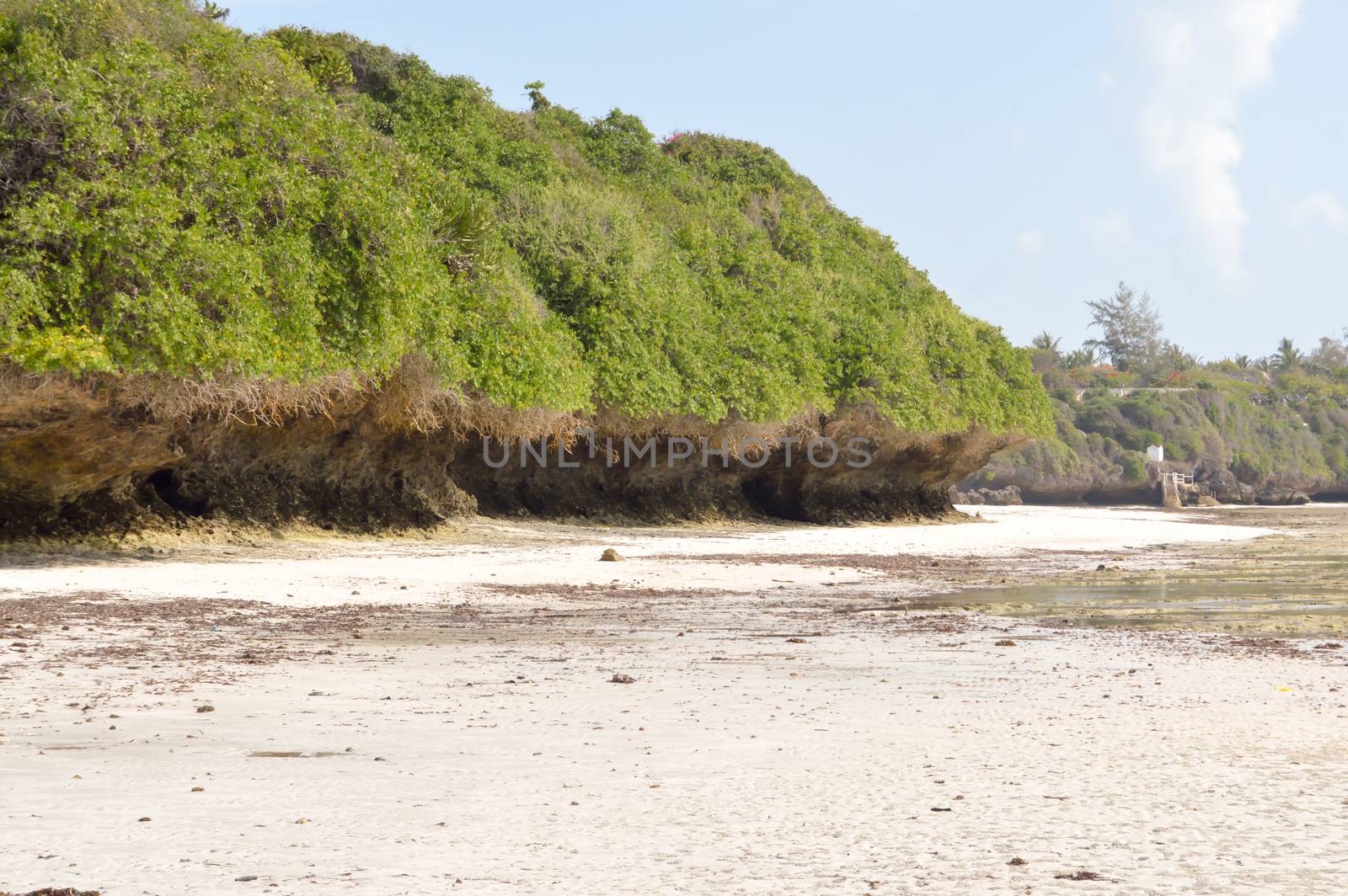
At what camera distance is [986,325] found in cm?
4059

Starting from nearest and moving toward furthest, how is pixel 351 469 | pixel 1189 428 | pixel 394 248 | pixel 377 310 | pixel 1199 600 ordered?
pixel 1199 600 < pixel 377 310 < pixel 394 248 < pixel 351 469 < pixel 1189 428

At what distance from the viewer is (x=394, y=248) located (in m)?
16.8

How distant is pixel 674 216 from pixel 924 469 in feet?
33.1

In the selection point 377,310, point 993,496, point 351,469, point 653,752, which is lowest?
point 653,752

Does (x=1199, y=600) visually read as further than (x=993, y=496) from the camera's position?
No

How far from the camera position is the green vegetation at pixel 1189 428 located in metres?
69.1

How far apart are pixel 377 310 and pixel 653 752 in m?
12.3

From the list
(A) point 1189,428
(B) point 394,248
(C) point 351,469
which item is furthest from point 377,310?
(A) point 1189,428

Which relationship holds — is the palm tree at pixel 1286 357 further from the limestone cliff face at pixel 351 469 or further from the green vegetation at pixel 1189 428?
the limestone cliff face at pixel 351 469

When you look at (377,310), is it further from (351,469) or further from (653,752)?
(653,752)

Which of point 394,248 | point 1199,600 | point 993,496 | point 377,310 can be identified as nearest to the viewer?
point 1199,600

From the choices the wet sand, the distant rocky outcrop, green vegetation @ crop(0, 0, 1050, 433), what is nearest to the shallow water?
the wet sand

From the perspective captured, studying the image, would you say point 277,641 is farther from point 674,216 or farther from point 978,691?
point 674,216

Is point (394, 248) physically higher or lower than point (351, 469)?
higher
